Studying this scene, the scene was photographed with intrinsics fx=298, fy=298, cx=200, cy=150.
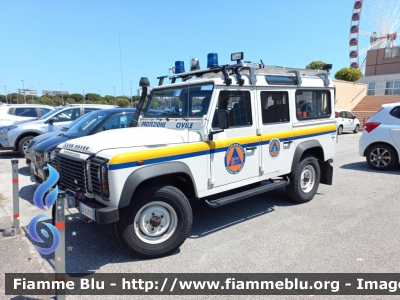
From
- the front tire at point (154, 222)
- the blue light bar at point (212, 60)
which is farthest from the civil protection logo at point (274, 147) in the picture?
the front tire at point (154, 222)

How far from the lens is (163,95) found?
4.80 metres

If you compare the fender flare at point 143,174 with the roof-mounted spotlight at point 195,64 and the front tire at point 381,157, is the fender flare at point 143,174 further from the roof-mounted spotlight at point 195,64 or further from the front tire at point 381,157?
the front tire at point 381,157

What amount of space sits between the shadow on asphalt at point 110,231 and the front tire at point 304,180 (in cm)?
28

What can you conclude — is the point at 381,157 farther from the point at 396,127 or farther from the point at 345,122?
the point at 345,122

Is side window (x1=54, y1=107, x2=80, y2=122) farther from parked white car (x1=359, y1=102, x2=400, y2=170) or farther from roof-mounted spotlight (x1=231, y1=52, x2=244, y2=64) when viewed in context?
parked white car (x1=359, y1=102, x2=400, y2=170)

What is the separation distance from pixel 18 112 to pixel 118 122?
784 cm

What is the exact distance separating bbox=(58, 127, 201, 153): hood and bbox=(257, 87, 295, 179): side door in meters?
1.29

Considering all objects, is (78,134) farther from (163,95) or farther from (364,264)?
(364,264)

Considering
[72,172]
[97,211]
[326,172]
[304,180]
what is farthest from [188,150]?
[326,172]

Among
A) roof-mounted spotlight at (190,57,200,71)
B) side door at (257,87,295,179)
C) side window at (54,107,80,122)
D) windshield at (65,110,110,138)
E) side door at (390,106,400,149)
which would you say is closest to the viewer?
side door at (257,87,295,179)

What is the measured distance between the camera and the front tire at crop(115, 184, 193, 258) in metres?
3.38

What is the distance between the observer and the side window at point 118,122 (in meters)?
6.65

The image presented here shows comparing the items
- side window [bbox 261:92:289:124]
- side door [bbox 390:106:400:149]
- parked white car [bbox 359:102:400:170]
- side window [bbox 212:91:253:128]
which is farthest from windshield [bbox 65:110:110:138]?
side door [bbox 390:106:400:149]

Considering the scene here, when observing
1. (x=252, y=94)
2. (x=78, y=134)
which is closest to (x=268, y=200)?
(x=252, y=94)
